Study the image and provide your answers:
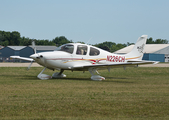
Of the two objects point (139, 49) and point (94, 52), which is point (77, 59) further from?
point (139, 49)

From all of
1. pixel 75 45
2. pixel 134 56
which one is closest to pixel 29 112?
pixel 75 45

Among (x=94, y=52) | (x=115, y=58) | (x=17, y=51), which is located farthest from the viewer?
(x=17, y=51)

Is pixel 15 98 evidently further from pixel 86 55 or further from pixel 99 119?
pixel 86 55

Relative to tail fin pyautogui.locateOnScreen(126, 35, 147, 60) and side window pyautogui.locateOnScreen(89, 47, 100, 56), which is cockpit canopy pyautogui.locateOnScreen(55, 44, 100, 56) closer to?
side window pyautogui.locateOnScreen(89, 47, 100, 56)

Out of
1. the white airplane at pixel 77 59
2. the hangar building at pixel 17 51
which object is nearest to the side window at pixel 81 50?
the white airplane at pixel 77 59

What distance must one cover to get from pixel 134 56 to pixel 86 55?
12.8ft

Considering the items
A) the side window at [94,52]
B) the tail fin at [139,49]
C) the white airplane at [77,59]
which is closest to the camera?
the white airplane at [77,59]

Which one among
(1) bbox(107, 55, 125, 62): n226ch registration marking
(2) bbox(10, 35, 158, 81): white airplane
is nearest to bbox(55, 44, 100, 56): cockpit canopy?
(2) bbox(10, 35, 158, 81): white airplane

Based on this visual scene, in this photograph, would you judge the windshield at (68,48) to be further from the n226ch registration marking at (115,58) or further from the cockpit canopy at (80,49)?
the n226ch registration marking at (115,58)

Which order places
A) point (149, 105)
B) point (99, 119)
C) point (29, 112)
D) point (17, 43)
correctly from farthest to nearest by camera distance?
point (17, 43), point (149, 105), point (29, 112), point (99, 119)

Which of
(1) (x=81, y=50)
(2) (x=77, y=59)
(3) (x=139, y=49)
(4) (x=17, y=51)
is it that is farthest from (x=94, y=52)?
(4) (x=17, y=51)

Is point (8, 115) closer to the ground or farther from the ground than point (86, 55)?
closer to the ground

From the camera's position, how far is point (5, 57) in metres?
90.2

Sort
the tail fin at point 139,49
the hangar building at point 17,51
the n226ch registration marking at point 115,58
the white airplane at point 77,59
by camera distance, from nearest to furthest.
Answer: the white airplane at point 77,59 → the n226ch registration marking at point 115,58 → the tail fin at point 139,49 → the hangar building at point 17,51
